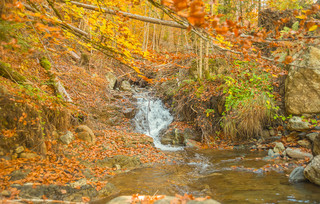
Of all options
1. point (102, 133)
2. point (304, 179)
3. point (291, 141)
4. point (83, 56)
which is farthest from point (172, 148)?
point (83, 56)

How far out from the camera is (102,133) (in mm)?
7543

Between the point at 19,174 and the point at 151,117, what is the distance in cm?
686

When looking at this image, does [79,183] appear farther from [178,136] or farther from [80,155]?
[178,136]

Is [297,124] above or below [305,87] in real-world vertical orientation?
below

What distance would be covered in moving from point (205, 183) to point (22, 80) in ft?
14.6

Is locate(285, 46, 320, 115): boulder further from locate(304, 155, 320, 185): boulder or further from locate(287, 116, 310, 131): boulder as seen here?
locate(304, 155, 320, 185): boulder

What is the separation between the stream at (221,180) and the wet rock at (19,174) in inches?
66.6

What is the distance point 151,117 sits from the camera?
34.2 feet

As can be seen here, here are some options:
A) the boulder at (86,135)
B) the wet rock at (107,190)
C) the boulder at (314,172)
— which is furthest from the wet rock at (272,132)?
the boulder at (86,135)

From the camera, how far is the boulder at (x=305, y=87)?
22.7 ft

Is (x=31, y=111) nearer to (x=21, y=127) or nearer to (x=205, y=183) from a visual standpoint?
(x=21, y=127)

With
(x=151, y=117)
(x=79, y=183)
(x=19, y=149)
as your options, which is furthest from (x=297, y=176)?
(x=151, y=117)

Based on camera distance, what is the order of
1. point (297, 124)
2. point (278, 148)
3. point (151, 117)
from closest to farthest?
point (278, 148) < point (297, 124) < point (151, 117)

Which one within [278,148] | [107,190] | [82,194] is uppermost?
[82,194]
